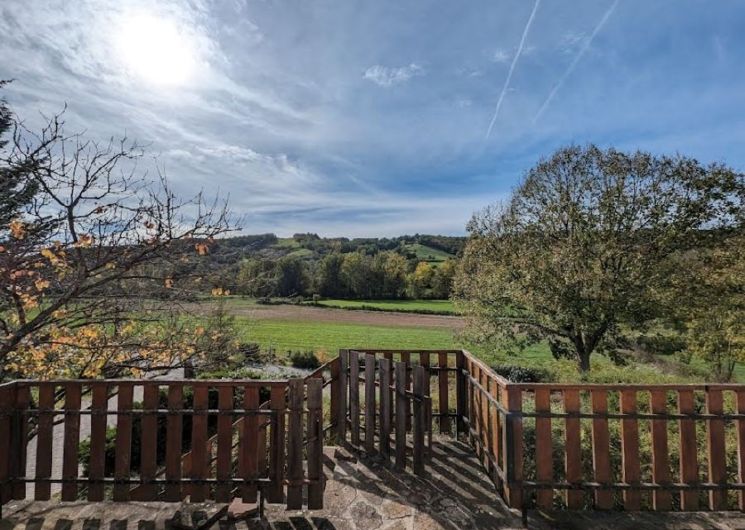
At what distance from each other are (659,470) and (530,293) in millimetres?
10578

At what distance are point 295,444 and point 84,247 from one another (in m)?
3.40

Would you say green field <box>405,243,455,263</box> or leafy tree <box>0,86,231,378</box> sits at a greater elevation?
green field <box>405,243,455,263</box>

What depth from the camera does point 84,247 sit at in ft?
14.8

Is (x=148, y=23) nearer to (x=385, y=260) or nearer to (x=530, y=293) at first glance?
(x=530, y=293)

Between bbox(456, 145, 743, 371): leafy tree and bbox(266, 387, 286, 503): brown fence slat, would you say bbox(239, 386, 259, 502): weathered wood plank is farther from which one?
bbox(456, 145, 743, 371): leafy tree

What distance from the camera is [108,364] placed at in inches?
210

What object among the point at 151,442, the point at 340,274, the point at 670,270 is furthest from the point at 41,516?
the point at 340,274

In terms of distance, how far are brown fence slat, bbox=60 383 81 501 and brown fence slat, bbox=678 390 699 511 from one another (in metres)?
5.08

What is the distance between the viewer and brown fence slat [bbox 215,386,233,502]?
3.23 meters

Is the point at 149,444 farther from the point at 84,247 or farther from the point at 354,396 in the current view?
the point at 84,247

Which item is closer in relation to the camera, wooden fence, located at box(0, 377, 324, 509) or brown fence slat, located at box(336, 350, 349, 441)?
wooden fence, located at box(0, 377, 324, 509)

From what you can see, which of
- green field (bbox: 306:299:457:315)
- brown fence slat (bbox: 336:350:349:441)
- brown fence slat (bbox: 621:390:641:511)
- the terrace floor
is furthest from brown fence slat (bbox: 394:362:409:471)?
green field (bbox: 306:299:457:315)

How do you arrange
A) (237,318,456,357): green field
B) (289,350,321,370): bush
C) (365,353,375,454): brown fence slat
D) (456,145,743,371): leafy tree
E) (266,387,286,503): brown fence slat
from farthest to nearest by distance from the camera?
(237,318,456,357): green field, (289,350,321,370): bush, (456,145,743,371): leafy tree, (365,353,375,454): brown fence slat, (266,387,286,503): brown fence slat

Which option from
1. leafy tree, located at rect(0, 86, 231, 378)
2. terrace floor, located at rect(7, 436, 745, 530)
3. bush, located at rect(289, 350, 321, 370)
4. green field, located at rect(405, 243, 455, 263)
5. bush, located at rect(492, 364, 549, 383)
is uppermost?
green field, located at rect(405, 243, 455, 263)
